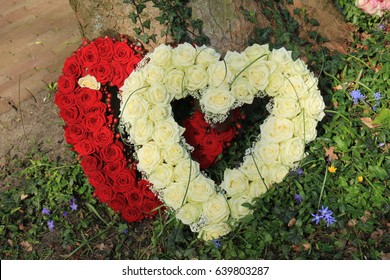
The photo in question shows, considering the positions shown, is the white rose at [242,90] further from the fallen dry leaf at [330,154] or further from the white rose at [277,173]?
the fallen dry leaf at [330,154]

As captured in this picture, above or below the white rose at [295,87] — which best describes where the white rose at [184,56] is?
above

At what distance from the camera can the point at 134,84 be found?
10.0 ft

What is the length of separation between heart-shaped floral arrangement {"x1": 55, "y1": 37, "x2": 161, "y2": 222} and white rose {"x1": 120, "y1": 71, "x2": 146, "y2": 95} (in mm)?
163

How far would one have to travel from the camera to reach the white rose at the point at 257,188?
9.86 feet

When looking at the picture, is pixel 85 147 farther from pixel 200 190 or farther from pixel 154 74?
pixel 200 190

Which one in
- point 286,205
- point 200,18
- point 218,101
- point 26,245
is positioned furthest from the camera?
point 200,18

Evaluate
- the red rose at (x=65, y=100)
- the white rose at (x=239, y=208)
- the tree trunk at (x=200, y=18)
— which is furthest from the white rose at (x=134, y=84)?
the white rose at (x=239, y=208)

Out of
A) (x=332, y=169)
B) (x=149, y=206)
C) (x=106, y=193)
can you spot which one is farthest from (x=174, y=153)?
(x=332, y=169)

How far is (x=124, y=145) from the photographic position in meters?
3.28

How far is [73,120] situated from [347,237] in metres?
1.61

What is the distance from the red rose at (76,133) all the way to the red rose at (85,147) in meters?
0.02

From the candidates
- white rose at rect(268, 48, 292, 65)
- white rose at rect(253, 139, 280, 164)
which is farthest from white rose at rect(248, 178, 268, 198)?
white rose at rect(268, 48, 292, 65)

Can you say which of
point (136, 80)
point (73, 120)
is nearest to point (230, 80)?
point (136, 80)

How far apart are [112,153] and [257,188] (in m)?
0.83
